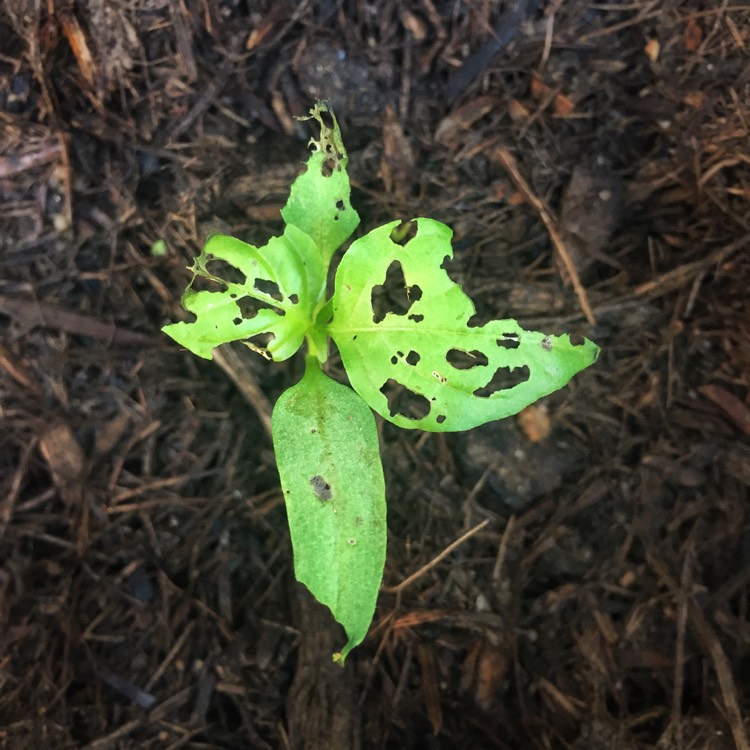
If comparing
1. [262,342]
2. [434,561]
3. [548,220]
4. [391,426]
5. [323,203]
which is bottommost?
[434,561]

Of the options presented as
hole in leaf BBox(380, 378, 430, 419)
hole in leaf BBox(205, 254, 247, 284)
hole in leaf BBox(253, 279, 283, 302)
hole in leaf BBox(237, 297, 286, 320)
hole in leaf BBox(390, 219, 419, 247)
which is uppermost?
hole in leaf BBox(253, 279, 283, 302)

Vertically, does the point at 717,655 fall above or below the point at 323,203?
below

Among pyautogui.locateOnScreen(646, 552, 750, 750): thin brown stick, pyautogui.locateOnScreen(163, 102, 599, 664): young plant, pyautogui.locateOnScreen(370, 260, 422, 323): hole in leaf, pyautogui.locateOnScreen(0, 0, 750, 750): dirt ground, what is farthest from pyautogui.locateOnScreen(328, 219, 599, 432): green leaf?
pyautogui.locateOnScreen(646, 552, 750, 750): thin brown stick

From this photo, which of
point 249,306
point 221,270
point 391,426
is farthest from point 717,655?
point 221,270

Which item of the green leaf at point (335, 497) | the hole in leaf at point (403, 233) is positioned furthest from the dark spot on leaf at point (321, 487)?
the hole in leaf at point (403, 233)

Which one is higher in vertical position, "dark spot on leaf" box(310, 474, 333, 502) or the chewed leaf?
the chewed leaf

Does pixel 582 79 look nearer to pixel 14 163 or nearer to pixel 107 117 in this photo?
pixel 107 117

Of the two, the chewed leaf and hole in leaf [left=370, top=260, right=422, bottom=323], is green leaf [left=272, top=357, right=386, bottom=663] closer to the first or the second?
the chewed leaf

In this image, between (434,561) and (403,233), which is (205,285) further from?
(434,561)

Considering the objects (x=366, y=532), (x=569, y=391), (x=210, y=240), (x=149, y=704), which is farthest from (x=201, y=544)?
(x=569, y=391)

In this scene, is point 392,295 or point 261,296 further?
point 392,295
